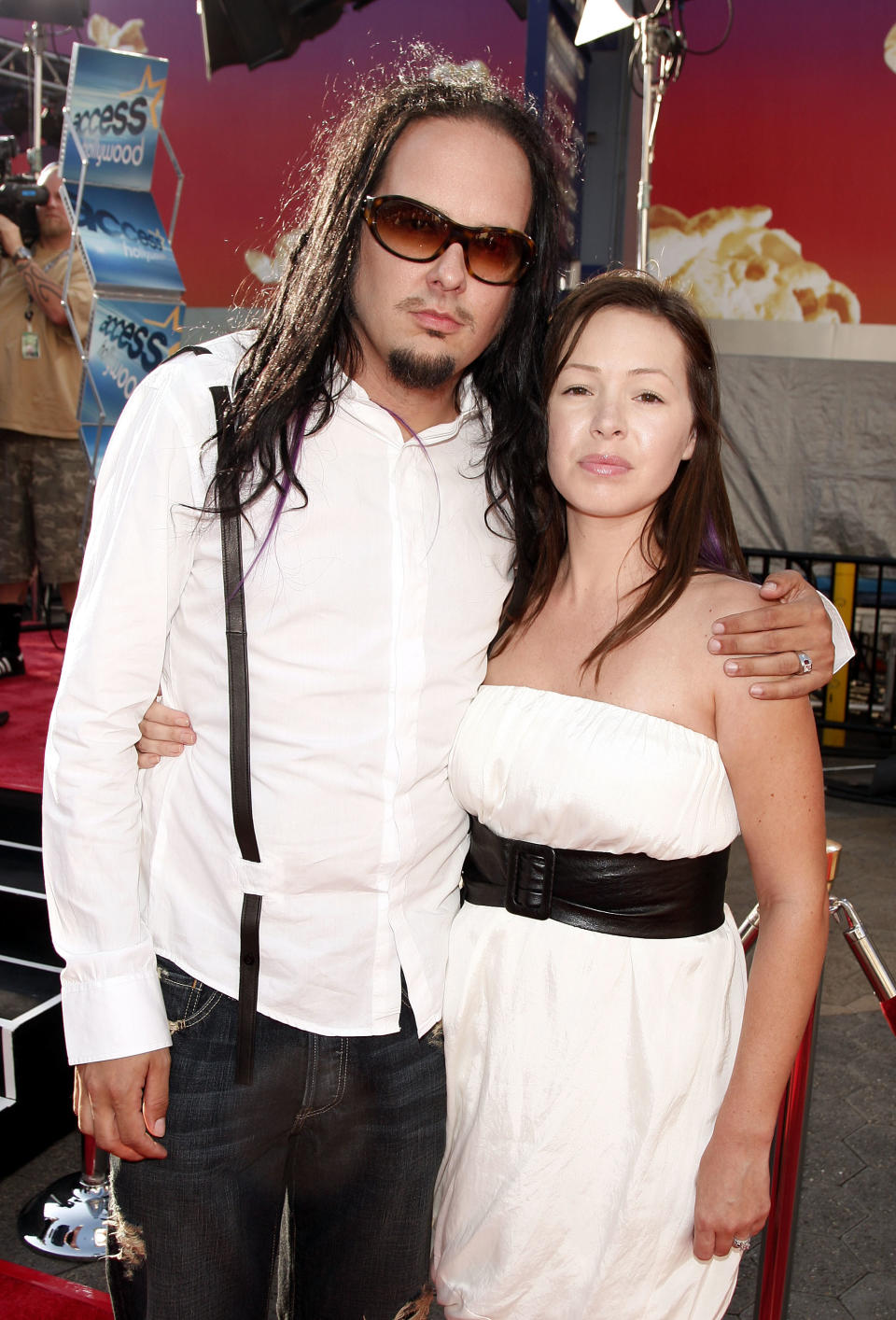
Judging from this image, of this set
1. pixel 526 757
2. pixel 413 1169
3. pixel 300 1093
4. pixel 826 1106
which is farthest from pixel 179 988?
pixel 826 1106

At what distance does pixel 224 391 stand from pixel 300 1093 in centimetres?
104

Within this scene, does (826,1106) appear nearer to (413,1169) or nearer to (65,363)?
(413,1169)

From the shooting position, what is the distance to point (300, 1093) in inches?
59.9

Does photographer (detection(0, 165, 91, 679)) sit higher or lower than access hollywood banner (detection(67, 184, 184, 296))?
lower

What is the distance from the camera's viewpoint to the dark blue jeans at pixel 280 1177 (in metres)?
1.47

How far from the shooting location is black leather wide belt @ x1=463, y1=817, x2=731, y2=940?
1596 millimetres

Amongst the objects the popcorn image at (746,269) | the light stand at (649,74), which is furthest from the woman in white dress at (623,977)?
the popcorn image at (746,269)

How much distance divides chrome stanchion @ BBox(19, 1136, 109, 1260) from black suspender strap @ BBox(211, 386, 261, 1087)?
1.38m

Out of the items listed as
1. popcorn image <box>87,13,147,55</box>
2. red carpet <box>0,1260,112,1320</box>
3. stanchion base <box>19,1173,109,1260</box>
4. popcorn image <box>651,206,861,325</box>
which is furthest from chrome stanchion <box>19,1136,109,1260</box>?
popcorn image <box>87,13,147,55</box>

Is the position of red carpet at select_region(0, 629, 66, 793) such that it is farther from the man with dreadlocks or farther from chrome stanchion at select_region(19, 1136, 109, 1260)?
the man with dreadlocks

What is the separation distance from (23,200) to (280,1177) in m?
5.17

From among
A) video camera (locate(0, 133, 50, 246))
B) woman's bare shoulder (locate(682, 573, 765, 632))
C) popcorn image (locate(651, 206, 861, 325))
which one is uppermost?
popcorn image (locate(651, 206, 861, 325))

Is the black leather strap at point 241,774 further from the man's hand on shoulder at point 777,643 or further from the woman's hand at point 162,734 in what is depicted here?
the man's hand on shoulder at point 777,643

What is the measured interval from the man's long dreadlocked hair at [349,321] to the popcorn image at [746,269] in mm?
6642
